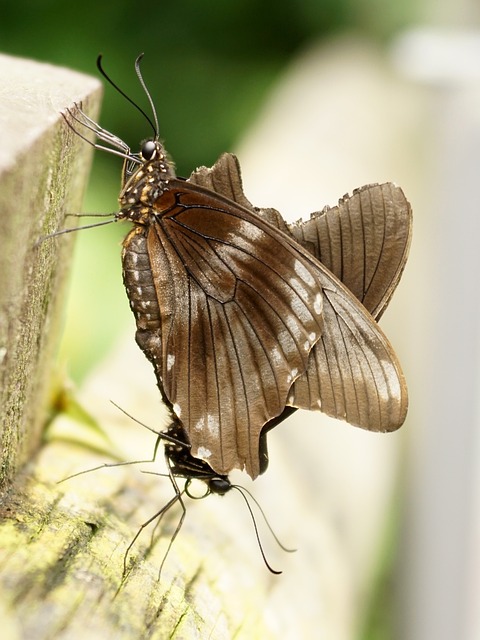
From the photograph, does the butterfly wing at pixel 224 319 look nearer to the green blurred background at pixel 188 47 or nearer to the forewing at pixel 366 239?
the forewing at pixel 366 239

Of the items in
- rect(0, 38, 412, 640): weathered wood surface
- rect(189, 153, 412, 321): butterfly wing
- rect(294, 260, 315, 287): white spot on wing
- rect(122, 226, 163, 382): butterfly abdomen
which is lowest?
rect(0, 38, 412, 640): weathered wood surface

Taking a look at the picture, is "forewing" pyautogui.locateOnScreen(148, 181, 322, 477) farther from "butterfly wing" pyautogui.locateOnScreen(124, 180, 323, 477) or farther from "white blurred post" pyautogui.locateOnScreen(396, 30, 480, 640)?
"white blurred post" pyautogui.locateOnScreen(396, 30, 480, 640)

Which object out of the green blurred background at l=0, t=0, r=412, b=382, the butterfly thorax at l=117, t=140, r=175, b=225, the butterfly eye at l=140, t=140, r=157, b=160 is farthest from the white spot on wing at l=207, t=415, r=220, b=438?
the green blurred background at l=0, t=0, r=412, b=382

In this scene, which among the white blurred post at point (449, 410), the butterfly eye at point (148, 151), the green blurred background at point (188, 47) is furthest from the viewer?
the green blurred background at point (188, 47)

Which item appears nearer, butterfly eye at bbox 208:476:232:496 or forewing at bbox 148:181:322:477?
forewing at bbox 148:181:322:477

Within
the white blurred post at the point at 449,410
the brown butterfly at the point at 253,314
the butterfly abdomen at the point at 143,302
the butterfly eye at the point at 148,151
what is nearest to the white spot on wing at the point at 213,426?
the brown butterfly at the point at 253,314

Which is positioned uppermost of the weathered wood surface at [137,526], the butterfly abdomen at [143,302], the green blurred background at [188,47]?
the green blurred background at [188,47]
